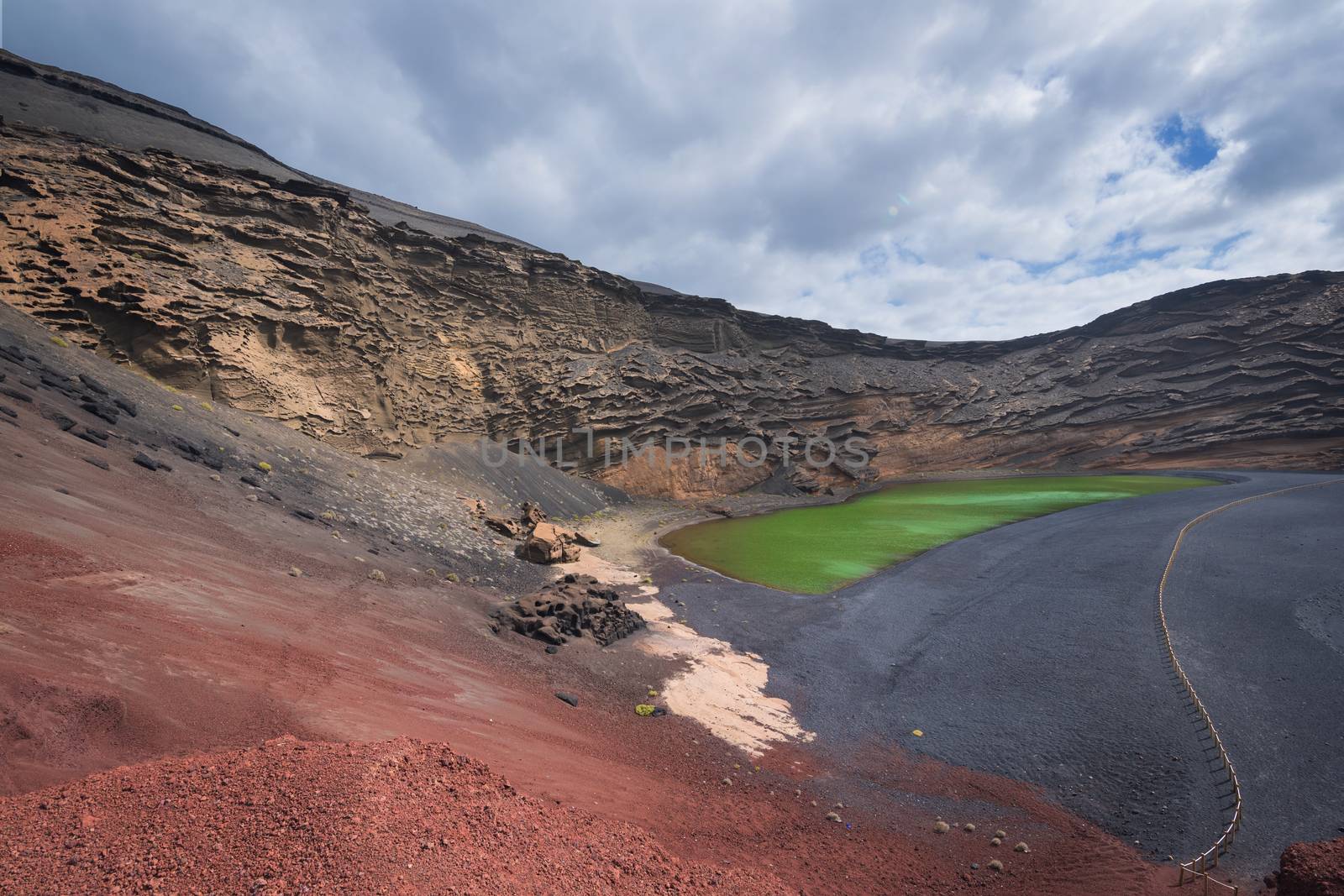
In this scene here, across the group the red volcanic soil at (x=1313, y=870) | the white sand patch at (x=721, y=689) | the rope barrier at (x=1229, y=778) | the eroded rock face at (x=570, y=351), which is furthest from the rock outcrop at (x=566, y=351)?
the red volcanic soil at (x=1313, y=870)

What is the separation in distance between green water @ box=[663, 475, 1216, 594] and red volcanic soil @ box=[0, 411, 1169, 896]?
9.61m

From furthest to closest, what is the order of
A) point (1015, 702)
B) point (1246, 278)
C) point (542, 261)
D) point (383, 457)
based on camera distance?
point (1246, 278)
point (542, 261)
point (383, 457)
point (1015, 702)

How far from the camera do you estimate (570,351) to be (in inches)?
1371

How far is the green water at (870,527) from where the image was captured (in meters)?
18.7

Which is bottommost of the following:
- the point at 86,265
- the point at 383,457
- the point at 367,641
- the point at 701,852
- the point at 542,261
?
the point at 701,852

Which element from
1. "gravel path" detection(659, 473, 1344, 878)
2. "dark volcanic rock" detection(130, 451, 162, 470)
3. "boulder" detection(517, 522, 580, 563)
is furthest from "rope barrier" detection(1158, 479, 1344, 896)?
"dark volcanic rock" detection(130, 451, 162, 470)

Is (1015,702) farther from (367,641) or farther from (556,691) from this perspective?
(367,641)

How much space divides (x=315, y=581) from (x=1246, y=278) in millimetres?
63445

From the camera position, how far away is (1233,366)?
130 feet

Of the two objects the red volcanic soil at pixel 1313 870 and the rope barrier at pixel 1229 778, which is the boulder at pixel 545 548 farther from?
the red volcanic soil at pixel 1313 870

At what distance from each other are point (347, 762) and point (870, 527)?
25217 mm

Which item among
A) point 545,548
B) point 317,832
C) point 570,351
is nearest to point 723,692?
point 317,832

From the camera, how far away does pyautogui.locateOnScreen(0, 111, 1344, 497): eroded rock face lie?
18.0 meters

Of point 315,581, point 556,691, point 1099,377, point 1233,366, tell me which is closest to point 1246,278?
point 1233,366
